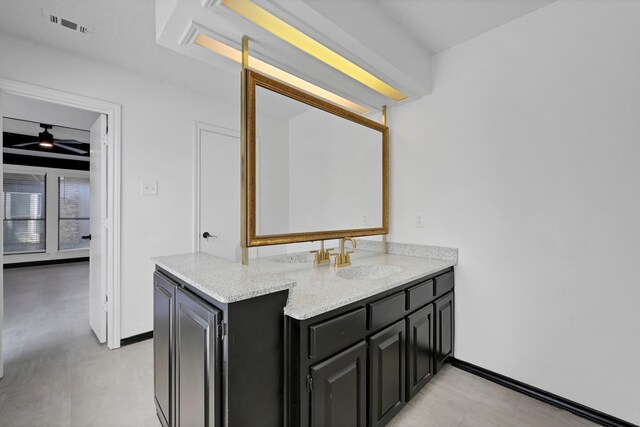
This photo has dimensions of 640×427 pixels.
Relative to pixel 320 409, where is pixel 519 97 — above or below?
above

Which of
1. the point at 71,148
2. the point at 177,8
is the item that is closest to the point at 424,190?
the point at 177,8

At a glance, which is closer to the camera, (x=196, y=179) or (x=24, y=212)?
(x=196, y=179)

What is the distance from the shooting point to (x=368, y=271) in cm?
205

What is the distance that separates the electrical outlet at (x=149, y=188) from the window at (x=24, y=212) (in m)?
5.75

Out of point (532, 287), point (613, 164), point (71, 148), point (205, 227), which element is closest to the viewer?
point (613, 164)

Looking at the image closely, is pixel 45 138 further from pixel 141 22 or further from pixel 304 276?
pixel 304 276

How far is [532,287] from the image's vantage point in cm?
188

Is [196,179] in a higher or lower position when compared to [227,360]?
higher

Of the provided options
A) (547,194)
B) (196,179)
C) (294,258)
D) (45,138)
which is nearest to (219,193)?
Answer: (196,179)

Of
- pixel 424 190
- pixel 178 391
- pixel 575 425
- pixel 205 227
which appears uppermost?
pixel 424 190

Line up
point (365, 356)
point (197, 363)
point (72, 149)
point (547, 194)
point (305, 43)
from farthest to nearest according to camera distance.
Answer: point (72, 149) < point (547, 194) < point (305, 43) < point (365, 356) < point (197, 363)

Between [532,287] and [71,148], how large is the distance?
7689mm

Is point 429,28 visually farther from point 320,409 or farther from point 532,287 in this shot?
point 320,409

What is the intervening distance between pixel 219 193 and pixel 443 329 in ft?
8.49
